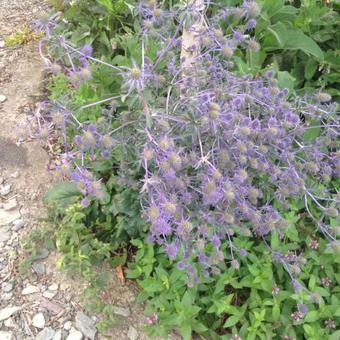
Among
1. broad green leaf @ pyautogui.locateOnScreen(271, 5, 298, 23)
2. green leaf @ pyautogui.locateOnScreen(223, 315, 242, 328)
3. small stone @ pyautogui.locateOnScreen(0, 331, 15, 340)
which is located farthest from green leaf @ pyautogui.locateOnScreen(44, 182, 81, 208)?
broad green leaf @ pyautogui.locateOnScreen(271, 5, 298, 23)

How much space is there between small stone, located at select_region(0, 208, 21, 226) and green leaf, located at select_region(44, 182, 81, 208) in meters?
0.23

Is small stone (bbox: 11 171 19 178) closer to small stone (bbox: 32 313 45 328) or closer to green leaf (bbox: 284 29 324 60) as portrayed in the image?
small stone (bbox: 32 313 45 328)

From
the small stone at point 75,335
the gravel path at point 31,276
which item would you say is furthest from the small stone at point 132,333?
the small stone at point 75,335

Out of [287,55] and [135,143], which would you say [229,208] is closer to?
[135,143]

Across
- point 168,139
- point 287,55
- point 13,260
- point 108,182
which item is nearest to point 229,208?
point 168,139

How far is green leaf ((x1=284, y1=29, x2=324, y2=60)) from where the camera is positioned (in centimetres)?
269

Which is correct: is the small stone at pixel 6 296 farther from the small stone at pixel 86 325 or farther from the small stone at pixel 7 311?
the small stone at pixel 86 325

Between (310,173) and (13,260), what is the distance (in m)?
1.44

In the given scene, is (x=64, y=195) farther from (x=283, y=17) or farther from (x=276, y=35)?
(x=283, y=17)

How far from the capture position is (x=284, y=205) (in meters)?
2.16

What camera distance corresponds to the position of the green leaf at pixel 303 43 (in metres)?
2.69

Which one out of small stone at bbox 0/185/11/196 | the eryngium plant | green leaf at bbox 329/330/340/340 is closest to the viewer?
the eryngium plant

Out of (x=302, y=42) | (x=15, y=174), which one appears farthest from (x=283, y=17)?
(x=15, y=174)

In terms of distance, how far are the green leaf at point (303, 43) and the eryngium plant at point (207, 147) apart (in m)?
0.52
